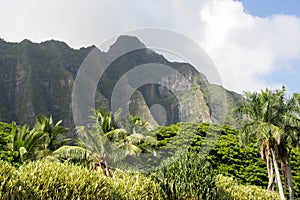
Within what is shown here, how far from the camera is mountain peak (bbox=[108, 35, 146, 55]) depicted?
19391 mm

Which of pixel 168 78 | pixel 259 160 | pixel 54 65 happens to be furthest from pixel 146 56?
pixel 54 65

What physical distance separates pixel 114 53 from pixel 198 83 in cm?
531

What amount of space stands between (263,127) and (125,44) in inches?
428

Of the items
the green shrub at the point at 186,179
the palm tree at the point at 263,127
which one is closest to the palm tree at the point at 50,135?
the green shrub at the point at 186,179

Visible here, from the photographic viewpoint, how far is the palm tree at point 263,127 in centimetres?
2480

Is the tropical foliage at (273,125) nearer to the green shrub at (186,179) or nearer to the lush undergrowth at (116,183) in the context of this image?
the lush undergrowth at (116,183)

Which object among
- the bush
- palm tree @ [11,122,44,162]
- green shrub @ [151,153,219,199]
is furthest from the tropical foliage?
palm tree @ [11,122,44,162]

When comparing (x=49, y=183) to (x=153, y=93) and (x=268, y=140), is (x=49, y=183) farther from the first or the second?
(x=268, y=140)

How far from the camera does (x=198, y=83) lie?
20.9 m

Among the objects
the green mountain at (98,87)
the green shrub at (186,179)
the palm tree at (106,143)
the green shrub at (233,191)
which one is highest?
the green mountain at (98,87)

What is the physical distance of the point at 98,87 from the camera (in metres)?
29.6

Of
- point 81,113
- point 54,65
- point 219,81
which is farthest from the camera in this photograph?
point 54,65

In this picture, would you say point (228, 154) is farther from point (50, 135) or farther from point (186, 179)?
point (186, 179)

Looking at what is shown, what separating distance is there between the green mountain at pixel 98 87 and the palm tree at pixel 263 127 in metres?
1.78
